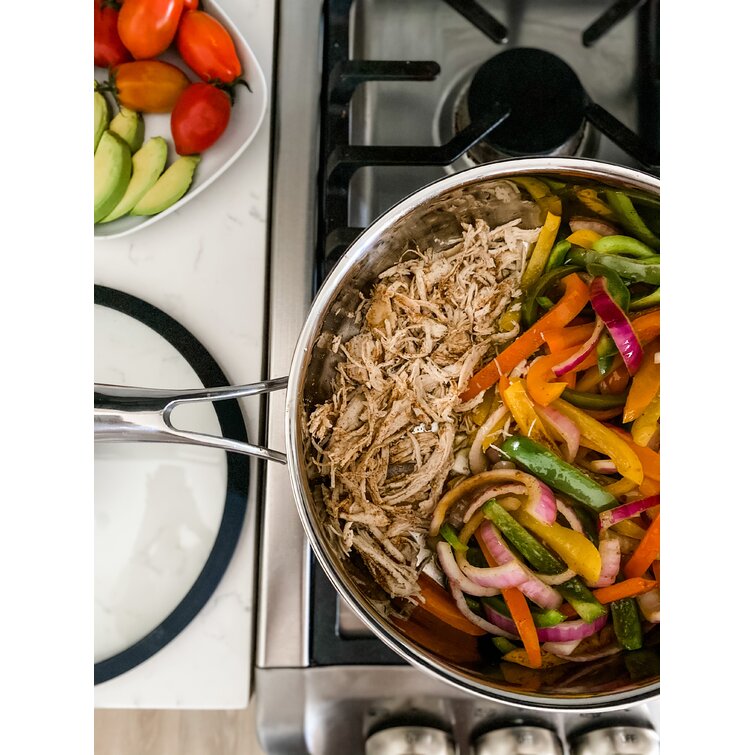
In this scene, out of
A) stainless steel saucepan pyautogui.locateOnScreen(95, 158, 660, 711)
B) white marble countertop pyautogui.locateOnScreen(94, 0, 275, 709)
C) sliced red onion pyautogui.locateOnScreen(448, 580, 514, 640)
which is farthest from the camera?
white marble countertop pyautogui.locateOnScreen(94, 0, 275, 709)

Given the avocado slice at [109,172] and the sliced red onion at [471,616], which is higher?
the avocado slice at [109,172]

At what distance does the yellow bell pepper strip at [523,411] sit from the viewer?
69 centimetres

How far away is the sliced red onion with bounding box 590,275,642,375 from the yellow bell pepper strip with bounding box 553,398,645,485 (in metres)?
0.07

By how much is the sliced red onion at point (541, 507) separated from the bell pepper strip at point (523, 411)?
5cm

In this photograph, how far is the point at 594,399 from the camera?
0.69m

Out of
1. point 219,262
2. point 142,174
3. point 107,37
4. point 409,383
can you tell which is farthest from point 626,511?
point 107,37

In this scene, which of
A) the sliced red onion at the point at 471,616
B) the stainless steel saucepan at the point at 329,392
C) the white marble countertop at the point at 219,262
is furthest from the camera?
the white marble countertop at the point at 219,262

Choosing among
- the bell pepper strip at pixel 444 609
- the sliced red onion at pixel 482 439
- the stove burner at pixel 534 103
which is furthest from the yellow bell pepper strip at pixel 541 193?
the bell pepper strip at pixel 444 609

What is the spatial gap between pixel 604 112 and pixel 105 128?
0.58m

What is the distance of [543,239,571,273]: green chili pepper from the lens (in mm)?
693

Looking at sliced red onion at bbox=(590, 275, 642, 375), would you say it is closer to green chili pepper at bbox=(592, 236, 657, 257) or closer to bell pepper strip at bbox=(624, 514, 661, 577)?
Answer: green chili pepper at bbox=(592, 236, 657, 257)

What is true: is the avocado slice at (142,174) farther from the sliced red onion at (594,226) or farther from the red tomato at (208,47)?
the sliced red onion at (594,226)

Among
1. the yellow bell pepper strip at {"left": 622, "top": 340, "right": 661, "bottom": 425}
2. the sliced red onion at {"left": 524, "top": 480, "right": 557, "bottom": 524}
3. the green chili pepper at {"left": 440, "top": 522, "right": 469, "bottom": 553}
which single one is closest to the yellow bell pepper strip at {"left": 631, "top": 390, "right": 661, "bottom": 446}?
the yellow bell pepper strip at {"left": 622, "top": 340, "right": 661, "bottom": 425}

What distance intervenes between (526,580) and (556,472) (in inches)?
4.5
